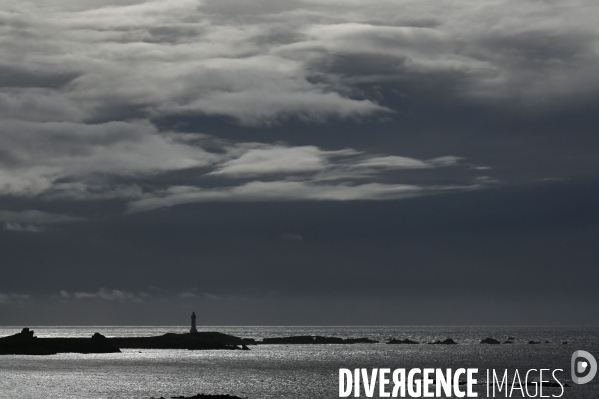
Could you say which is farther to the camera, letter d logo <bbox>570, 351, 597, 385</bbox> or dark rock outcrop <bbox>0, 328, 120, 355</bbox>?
dark rock outcrop <bbox>0, 328, 120, 355</bbox>

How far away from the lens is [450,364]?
506 ft

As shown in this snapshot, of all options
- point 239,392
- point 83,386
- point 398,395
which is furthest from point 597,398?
point 83,386

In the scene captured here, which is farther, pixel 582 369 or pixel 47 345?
pixel 47 345

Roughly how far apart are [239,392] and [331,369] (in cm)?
4806

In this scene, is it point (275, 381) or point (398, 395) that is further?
point (275, 381)

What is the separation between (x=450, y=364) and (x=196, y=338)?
200 ft

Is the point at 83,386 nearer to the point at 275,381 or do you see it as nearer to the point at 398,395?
the point at 275,381

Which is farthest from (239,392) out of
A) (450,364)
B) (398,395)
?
(450,364)

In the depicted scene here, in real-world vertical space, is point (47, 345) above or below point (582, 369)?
above

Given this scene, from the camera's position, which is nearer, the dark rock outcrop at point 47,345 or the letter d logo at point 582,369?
the letter d logo at point 582,369

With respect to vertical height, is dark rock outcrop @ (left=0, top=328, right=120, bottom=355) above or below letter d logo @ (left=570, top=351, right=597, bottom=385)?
above

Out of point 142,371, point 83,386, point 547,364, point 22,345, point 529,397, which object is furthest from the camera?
point 22,345

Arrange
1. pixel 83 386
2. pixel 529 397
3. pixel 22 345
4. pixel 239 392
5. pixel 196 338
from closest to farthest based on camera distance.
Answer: pixel 529 397, pixel 239 392, pixel 83 386, pixel 22 345, pixel 196 338

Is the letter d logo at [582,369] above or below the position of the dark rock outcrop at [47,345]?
below
